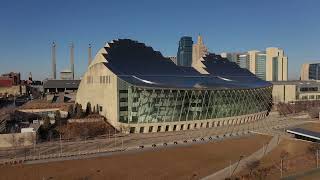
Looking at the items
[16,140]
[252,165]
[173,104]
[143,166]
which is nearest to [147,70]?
[173,104]

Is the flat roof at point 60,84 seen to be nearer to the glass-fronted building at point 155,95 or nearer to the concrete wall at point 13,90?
the concrete wall at point 13,90

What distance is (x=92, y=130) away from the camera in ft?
200

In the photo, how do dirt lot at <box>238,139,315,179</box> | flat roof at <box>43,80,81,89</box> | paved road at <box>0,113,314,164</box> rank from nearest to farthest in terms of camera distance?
dirt lot at <box>238,139,315,179</box>
paved road at <box>0,113,314,164</box>
flat roof at <box>43,80,81,89</box>

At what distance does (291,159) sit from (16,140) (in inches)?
1417

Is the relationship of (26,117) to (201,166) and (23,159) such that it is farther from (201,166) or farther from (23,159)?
(201,166)

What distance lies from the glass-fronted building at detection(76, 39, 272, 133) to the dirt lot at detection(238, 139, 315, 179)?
1814cm

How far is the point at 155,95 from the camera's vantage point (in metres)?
64.6

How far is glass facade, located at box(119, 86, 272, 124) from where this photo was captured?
64812 mm

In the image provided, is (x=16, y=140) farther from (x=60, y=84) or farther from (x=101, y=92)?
(x=60, y=84)

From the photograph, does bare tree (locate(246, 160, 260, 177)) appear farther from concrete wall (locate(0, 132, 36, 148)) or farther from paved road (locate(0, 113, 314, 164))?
concrete wall (locate(0, 132, 36, 148))

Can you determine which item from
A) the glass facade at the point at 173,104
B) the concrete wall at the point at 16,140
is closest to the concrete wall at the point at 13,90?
the glass facade at the point at 173,104

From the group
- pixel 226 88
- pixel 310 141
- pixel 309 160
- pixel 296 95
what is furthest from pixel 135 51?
pixel 296 95

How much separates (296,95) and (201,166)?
330ft

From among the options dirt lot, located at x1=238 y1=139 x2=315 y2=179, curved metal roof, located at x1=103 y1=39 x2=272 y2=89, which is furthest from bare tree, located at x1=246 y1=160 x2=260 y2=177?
curved metal roof, located at x1=103 y1=39 x2=272 y2=89
